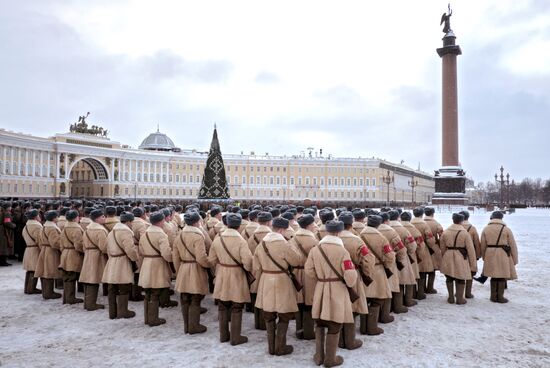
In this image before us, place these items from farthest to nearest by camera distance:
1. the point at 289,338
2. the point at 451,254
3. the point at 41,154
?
the point at 41,154, the point at 451,254, the point at 289,338

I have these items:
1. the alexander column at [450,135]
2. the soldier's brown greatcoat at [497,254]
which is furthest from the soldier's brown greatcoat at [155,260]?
the alexander column at [450,135]

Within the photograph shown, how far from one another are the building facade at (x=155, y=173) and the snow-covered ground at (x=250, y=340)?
5787 centimetres

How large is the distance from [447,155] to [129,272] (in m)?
37.0

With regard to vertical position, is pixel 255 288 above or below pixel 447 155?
below

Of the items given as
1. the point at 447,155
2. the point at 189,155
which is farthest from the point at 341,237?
the point at 189,155

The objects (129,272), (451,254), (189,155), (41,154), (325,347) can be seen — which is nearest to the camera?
(325,347)

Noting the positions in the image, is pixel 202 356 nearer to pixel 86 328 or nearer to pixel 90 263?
pixel 86 328

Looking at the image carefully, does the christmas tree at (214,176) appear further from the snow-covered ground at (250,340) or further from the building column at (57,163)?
the building column at (57,163)

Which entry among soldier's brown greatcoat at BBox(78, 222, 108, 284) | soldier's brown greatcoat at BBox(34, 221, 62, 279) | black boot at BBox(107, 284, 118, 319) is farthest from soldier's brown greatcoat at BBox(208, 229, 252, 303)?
soldier's brown greatcoat at BBox(34, 221, 62, 279)

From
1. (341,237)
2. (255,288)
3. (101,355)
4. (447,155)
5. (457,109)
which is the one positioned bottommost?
(101,355)

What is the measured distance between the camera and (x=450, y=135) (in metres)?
39.2

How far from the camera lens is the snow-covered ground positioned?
208 inches

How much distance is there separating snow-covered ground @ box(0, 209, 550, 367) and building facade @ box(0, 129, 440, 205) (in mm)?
57868

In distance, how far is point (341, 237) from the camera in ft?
18.2
